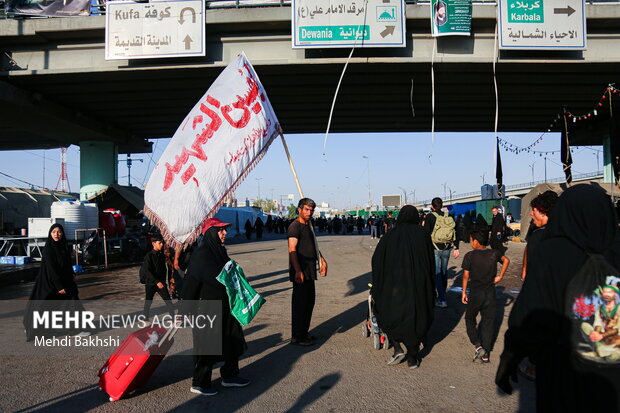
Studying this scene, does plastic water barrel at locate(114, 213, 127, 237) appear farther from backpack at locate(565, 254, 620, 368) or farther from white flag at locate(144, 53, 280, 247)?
backpack at locate(565, 254, 620, 368)

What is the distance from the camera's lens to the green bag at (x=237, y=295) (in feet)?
14.0

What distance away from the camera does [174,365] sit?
523 cm

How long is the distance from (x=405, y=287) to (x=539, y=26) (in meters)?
14.1

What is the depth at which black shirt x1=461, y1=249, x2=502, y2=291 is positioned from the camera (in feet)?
17.4

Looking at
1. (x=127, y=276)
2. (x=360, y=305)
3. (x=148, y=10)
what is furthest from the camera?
(x=148, y=10)

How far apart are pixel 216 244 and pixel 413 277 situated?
2.08m

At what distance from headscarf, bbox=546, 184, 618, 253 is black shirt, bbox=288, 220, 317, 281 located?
13.2 feet

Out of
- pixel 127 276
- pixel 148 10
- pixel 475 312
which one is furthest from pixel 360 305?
pixel 148 10

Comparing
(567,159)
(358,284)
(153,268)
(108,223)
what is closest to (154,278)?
(153,268)

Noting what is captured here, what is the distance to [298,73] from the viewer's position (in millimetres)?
18250

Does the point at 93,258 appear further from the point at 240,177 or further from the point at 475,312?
the point at 475,312

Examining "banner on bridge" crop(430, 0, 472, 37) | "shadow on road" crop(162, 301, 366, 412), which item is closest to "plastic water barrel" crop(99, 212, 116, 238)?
"banner on bridge" crop(430, 0, 472, 37)

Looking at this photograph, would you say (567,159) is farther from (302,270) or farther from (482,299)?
(302,270)

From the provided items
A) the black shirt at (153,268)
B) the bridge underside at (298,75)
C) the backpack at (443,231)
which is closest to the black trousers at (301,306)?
the black shirt at (153,268)
